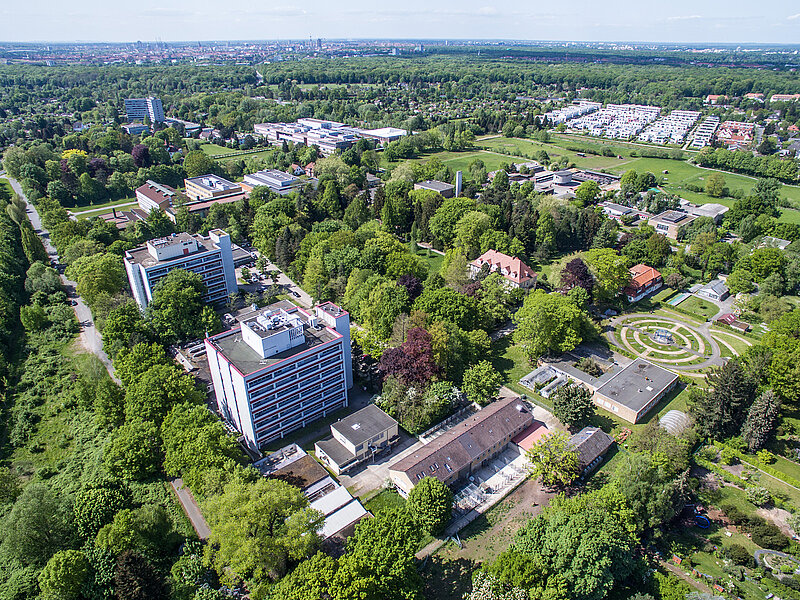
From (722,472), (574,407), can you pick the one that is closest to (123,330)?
(574,407)

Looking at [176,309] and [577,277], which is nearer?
[176,309]

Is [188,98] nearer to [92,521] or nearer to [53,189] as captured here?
[53,189]

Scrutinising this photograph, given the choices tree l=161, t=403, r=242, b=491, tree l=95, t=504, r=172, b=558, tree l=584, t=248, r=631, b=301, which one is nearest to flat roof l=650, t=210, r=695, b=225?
tree l=584, t=248, r=631, b=301

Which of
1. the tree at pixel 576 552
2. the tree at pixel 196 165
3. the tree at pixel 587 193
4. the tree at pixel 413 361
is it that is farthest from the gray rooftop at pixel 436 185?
the tree at pixel 576 552

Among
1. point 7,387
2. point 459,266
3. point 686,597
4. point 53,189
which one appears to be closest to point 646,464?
point 686,597

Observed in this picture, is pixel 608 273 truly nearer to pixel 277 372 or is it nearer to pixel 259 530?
pixel 277 372
